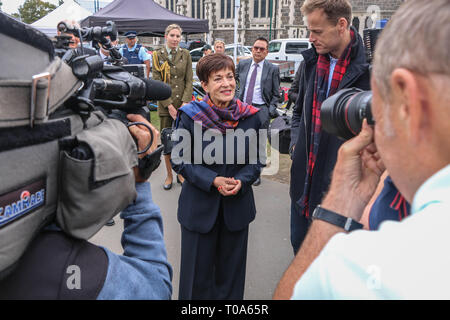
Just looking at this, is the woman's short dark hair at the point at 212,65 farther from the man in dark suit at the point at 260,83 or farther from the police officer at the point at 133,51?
the police officer at the point at 133,51

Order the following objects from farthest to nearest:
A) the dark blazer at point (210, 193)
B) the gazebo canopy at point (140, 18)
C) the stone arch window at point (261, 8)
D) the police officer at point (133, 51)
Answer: the stone arch window at point (261, 8), the gazebo canopy at point (140, 18), the police officer at point (133, 51), the dark blazer at point (210, 193)

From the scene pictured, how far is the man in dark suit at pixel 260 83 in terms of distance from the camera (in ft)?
15.8

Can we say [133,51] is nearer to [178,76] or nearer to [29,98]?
[178,76]

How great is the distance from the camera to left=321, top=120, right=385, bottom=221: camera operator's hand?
3.11 ft

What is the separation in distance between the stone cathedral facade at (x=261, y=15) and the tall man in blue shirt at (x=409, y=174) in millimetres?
28654

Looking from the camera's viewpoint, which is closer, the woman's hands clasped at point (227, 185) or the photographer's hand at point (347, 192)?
the photographer's hand at point (347, 192)

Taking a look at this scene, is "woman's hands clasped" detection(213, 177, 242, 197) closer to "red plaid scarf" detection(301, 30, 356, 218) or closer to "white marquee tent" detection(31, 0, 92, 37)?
"red plaid scarf" detection(301, 30, 356, 218)

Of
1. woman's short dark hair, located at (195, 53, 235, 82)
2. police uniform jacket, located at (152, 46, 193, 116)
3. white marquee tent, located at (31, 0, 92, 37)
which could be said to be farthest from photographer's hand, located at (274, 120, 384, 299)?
white marquee tent, located at (31, 0, 92, 37)

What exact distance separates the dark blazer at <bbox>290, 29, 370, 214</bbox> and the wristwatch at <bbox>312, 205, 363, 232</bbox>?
1274 millimetres

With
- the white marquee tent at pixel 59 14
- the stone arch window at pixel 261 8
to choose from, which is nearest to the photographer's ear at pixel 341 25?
the white marquee tent at pixel 59 14

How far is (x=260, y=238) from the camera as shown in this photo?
3.41 meters

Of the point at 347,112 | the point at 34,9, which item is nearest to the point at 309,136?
the point at 347,112

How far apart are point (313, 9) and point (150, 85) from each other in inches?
56.6

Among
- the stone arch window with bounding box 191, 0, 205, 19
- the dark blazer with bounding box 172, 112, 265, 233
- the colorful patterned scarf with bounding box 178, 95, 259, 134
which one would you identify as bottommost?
the dark blazer with bounding box 172, 112, 265, 233
